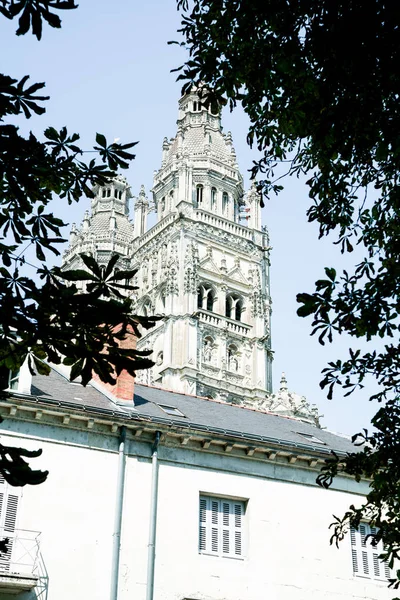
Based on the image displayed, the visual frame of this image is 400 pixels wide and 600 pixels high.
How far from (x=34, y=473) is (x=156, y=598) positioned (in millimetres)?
12383

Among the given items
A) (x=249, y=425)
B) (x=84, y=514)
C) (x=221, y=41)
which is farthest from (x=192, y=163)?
(x=221, y=41)

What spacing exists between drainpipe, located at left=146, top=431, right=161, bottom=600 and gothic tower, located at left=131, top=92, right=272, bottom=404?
158 feet

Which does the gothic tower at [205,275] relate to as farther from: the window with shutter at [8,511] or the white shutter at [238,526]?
the window with shutter at [8,511]

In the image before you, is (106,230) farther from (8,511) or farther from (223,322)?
(8,511)

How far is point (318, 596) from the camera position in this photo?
1961cm

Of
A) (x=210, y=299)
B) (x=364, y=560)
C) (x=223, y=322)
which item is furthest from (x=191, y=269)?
(x=364, y=560)

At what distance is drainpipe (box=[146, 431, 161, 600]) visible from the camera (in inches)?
706

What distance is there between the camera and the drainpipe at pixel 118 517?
17.6 meters

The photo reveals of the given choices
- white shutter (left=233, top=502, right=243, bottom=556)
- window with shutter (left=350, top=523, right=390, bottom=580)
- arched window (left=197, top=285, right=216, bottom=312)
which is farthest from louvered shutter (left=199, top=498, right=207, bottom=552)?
arched window (left=197, top=285, right=216, bottom=312)

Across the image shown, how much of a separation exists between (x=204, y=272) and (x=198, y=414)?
54054mm

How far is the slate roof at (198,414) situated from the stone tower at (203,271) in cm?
4094

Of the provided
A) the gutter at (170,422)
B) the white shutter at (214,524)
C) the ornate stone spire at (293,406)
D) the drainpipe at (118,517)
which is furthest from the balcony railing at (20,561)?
the ornate stone spire at (293,406)

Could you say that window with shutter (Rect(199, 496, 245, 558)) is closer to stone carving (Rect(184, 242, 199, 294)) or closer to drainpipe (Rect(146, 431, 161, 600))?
drainpipe (Rect(146, 431, 161, 600))

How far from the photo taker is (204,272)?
7638 centimetres
